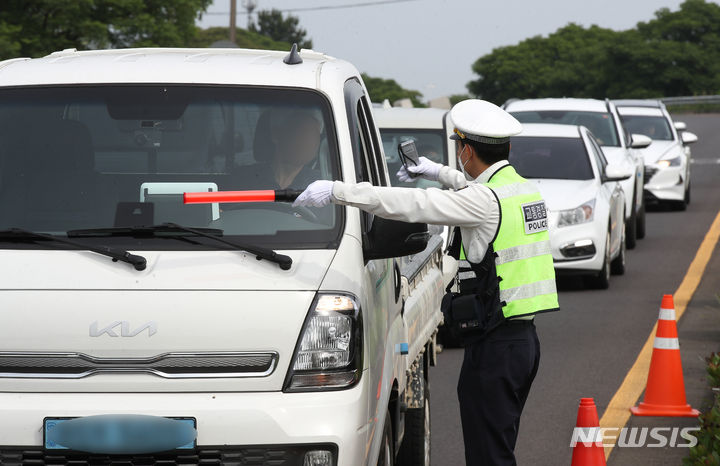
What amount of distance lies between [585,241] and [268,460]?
32.0ft

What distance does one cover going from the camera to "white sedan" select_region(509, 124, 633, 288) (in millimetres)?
13875

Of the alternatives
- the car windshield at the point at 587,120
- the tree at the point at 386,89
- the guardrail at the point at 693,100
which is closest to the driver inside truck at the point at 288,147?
the car windshield at the point at 587,120

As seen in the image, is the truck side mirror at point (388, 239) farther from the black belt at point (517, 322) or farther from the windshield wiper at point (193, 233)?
the black belt at point (517, 322)

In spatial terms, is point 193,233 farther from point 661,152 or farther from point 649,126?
point 649,126

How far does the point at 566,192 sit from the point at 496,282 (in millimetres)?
9163

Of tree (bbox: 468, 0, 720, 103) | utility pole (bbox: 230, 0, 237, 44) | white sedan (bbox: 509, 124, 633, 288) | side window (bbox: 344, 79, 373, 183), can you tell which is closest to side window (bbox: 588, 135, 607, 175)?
white sedan (bbox: 509, 124, 633, 288)

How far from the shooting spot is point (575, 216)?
45.8 feet

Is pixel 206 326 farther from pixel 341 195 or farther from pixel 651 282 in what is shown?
pixel 651 282

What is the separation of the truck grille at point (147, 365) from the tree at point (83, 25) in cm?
3429

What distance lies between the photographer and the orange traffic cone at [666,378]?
8.40 metres

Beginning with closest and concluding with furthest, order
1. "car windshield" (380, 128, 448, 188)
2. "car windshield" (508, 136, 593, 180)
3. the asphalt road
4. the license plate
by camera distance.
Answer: the license plate < the asphalt road < "car windshield" (380, 128, 448, 188) < "car windshield" (508, 136, 593, 180)

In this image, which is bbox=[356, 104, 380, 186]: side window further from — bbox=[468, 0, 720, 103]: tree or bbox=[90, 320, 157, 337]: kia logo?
bbox=[468, 0, 720, 103]: tree

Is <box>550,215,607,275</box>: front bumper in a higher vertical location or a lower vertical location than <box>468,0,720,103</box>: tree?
higher

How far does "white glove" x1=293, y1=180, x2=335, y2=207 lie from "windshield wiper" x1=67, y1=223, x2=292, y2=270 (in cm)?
23
